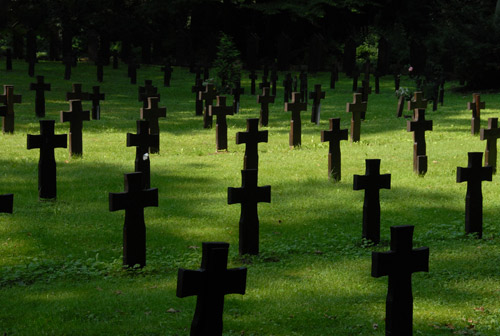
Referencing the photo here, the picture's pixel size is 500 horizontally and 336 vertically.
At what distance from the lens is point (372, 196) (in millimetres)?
9914

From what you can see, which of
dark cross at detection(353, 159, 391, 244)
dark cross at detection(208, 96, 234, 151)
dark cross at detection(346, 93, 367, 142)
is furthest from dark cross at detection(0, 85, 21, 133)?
dark cross at detection(353, 159, 391, 244)

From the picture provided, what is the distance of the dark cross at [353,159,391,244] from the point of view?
32.3 feet

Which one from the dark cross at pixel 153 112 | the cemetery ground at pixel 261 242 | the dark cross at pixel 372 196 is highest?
the dark cross at pixel 153 112

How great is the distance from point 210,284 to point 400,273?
56.8 inches

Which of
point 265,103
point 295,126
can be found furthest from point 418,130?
point 265,103

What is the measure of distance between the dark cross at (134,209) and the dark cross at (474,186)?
12.4 ft

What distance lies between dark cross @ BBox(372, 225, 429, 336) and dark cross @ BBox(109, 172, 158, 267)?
3230 millimetres

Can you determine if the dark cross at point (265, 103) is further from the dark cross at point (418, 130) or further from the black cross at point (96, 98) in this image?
the dark cross at point (418, 130)

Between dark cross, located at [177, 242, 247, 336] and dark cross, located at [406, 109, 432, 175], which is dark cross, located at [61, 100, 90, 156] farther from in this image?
dark cross, located at [177, 242, 247, 336]

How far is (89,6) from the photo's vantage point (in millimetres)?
41844

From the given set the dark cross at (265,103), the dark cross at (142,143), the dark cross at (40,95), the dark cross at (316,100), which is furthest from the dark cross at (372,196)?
the dark cross at (40,95)

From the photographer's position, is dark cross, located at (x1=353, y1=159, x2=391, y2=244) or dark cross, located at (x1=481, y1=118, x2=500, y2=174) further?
dark cross, located at (x1=481, y1=118, x2=500, y2=174)

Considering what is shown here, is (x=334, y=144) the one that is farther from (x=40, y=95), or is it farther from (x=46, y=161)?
(x=40, y=95)

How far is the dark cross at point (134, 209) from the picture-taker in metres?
8.41
